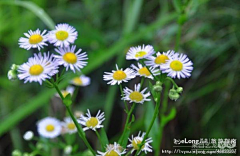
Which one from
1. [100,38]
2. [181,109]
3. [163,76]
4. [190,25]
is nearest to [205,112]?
[181,109]

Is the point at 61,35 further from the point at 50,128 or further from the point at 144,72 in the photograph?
the point at 50,128

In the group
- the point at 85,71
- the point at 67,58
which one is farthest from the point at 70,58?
the point at 85,71

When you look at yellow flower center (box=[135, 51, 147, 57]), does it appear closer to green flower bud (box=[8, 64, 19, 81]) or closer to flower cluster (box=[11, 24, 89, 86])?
flower cluster (box=[11, 24, 89, 86])

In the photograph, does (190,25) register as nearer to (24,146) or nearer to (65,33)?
(24,146)

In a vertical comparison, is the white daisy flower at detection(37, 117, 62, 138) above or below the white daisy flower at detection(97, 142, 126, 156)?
above

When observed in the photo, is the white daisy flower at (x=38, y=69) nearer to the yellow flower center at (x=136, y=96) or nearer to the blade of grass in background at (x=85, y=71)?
the yellow flower center at (x=136, y=96)

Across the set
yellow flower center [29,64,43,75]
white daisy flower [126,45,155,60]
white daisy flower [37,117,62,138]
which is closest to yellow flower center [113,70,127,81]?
white daisy flower [126,45,155,60]

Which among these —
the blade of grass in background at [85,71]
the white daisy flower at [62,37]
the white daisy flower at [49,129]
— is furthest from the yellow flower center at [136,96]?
the blade of grass in background at [85,71]
